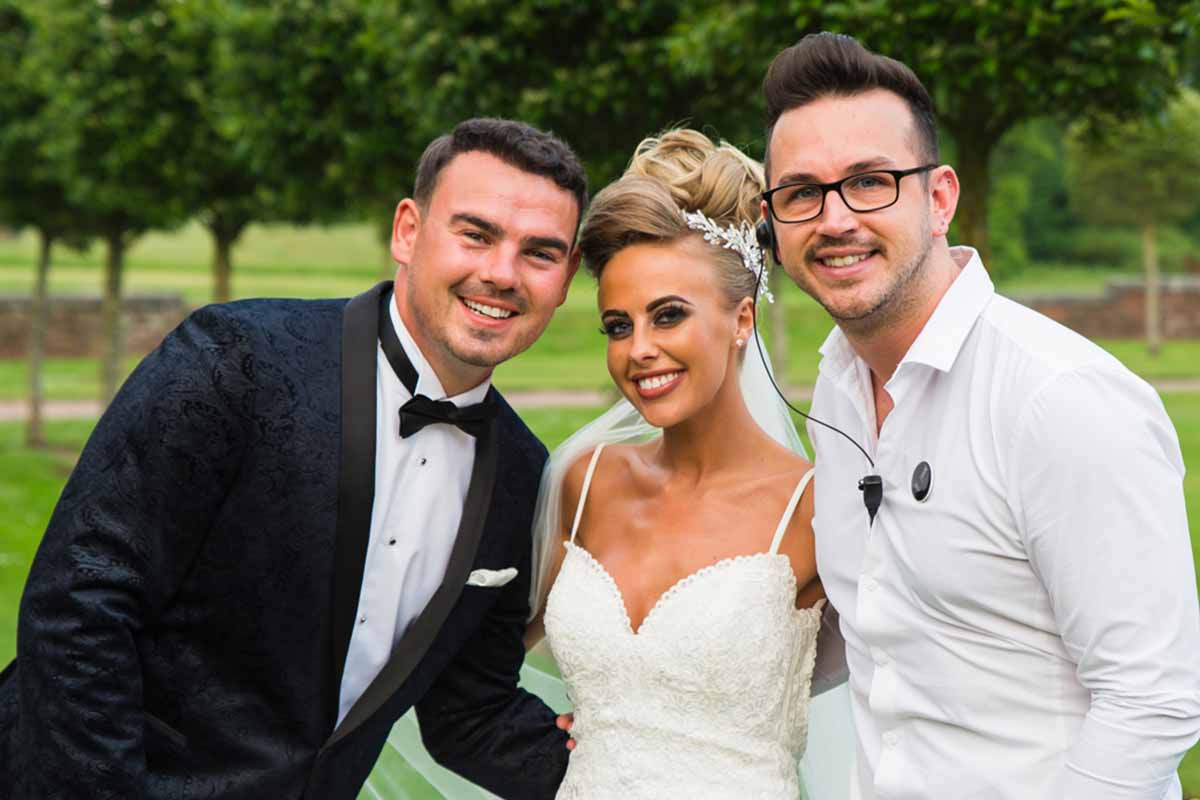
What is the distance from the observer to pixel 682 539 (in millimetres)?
3445

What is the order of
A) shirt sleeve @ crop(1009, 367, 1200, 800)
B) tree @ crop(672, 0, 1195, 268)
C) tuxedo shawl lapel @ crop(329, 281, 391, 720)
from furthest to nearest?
1. tree @ crop(672, 0, 1195, 268)
2. tuxedo shawl lapel @ crop(329, 281, 391, 720)
3. shirt sleeve @ crop(1009, 367, 1200, 800)

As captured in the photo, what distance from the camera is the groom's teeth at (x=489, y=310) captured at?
310cm

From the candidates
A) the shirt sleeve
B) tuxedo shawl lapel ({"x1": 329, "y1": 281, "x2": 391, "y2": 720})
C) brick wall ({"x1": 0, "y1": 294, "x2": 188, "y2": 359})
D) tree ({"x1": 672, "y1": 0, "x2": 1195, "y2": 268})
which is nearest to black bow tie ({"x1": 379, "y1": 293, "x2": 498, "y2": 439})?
tuxedo shawl lapel ({"x1": 329, "y1": 281, "x2": 391, "y2": 720})

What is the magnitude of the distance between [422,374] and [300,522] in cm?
48

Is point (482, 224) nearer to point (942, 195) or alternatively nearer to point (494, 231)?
point (494, 231)

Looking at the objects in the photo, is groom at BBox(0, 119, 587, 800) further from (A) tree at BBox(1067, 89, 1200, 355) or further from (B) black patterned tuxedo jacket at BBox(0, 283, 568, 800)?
(A) tree at BBox(1067, 89, 1200, 355)

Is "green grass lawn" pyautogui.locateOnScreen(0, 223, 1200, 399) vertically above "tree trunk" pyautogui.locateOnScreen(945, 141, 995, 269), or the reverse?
"tree trunk" pyautogui.locateOnScreen(945, 141, 995, 269)

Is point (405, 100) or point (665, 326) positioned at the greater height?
point (405, 100)

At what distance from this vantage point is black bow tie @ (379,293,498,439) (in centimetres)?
306

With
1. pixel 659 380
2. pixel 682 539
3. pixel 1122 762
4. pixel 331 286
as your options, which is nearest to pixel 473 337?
pixel 659 380

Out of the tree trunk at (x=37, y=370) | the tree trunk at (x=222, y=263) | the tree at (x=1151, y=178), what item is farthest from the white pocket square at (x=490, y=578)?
the tree at (x=1151, y=178)

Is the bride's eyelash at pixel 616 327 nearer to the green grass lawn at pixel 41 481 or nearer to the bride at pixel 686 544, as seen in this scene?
the bride at pixel 686 544

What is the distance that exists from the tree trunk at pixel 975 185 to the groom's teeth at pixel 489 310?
4417 millimetres

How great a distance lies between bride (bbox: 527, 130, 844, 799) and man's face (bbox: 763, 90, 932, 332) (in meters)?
0.70
